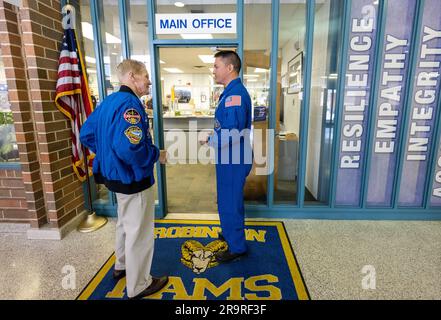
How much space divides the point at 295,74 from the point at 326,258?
2463 mm

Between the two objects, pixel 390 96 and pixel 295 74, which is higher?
pixel 295 74

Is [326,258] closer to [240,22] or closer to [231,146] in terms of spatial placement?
[231,146]

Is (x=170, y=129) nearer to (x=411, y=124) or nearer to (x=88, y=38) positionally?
(x=88, y=38)

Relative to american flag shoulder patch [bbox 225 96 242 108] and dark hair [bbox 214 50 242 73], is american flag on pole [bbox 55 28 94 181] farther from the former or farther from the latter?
american flag shoulder patch [bbox 225 96 242 108]

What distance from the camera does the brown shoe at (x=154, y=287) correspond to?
1835 mm

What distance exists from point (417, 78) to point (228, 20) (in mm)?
2109

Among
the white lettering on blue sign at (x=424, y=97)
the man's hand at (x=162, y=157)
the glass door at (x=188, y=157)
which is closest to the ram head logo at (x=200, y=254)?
the glass door at (x=188, y=157)

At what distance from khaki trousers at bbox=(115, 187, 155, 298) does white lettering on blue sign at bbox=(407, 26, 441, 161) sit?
115 inches

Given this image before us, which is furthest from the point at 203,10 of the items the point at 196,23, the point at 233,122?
the point at 233,122

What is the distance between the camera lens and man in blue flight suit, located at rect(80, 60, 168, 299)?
1553 mm

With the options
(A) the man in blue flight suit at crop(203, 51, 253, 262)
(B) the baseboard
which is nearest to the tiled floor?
(B) the baseboard

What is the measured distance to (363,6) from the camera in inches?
109

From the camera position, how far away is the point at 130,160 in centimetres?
157

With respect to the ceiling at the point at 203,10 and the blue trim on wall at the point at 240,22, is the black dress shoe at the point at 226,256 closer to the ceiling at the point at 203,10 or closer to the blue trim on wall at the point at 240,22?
the blue trim on wall at the point at 240,22
